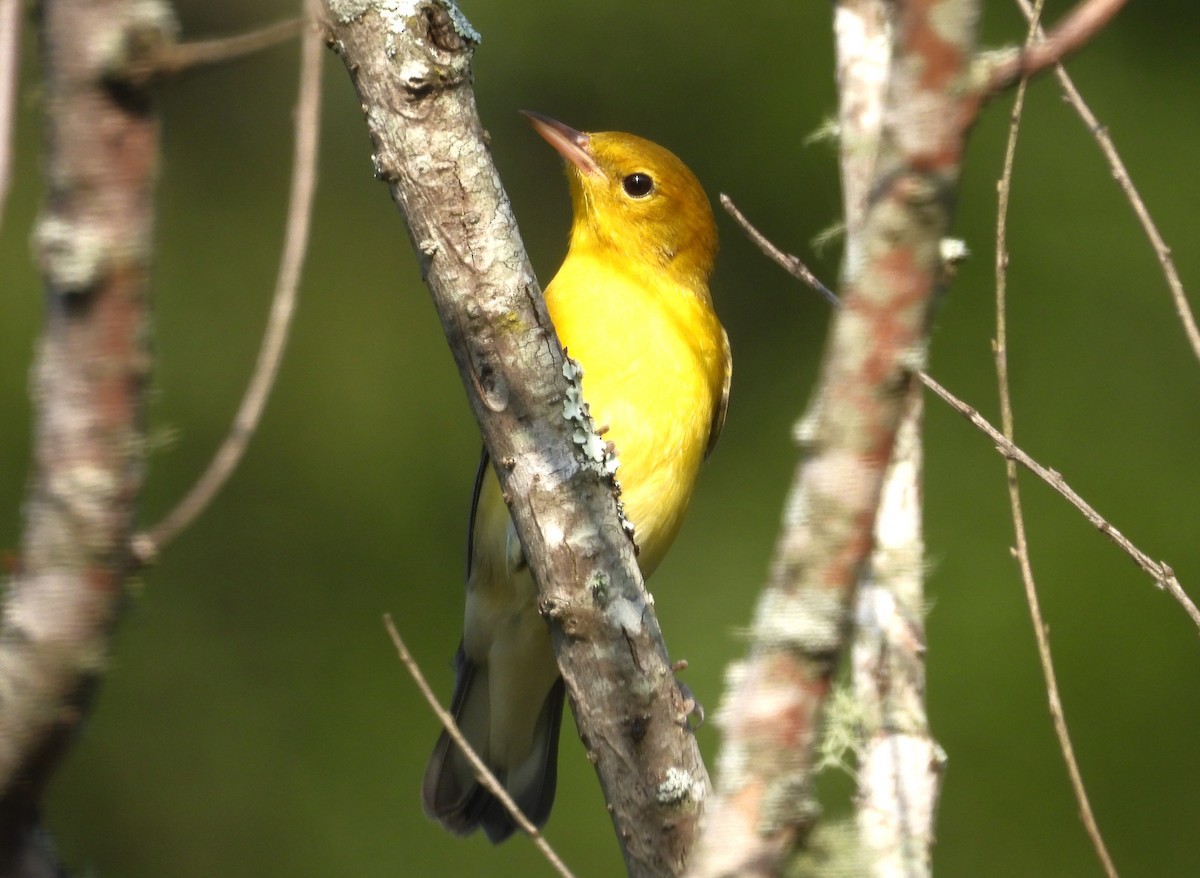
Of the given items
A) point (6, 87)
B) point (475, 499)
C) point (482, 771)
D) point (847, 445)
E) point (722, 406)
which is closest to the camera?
point (6, 87)

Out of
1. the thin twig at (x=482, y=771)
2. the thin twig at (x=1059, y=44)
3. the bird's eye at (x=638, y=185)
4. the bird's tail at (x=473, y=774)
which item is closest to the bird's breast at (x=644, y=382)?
the bird's eye at (x=638, y=185)

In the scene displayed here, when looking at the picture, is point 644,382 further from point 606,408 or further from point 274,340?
point 274,340

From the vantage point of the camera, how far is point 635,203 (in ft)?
15.0

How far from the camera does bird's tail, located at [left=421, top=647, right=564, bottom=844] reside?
183 inches

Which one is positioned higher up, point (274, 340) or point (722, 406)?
point (722, 406)

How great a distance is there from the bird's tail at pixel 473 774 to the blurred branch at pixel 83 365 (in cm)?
322

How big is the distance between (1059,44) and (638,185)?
3.26 meters

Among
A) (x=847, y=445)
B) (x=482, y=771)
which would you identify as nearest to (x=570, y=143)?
(x=482, y=771)

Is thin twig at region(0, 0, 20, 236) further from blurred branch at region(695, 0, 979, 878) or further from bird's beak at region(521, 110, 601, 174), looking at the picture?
bird's beak at region(521, 110, 601, 174)

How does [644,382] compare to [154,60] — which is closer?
[154,60]

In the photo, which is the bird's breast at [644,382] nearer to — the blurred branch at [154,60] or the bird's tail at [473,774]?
the bird's tail at [473,774]

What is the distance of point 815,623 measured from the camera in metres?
1.56

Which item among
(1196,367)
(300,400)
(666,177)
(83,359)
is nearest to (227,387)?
(300,400)

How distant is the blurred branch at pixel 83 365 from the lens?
135 cm
